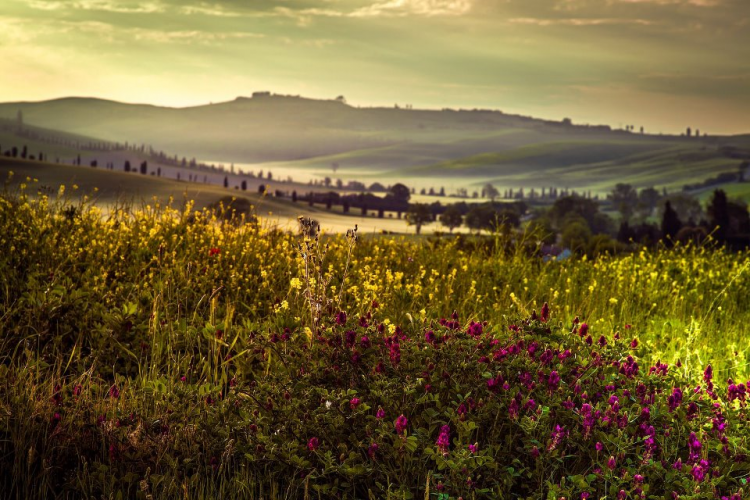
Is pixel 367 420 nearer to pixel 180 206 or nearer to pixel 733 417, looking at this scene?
pixel 733 417

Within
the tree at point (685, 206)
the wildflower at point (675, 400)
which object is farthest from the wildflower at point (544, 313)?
the tree at point (685, 206)

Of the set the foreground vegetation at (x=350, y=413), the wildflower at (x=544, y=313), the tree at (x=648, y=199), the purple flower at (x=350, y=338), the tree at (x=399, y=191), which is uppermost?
the tree at (x=648, y=199)

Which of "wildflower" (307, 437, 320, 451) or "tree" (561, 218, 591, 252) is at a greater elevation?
"tree" (561, 218, 591, 252)

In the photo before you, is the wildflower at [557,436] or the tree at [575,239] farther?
the tree at [575,239]

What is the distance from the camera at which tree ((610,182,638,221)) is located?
401 feet

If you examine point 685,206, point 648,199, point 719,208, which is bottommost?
point 719,208

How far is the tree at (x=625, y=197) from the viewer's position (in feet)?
401

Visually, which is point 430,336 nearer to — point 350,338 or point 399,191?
point 350,338

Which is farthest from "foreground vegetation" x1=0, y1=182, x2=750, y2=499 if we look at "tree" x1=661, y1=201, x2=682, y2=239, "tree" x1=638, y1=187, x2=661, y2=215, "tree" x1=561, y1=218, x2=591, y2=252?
"tree" x1=638, y1=187, x2=661, y2=215

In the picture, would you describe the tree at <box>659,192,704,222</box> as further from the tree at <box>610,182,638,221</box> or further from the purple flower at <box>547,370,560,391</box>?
the purple flower at <box>547,370,560,391</box>

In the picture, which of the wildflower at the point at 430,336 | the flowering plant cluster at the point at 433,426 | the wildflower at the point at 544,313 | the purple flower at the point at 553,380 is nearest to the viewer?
the flowering plant cluster at the point at 433,426

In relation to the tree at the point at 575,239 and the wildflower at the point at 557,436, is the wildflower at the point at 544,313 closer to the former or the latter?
the wildflower at the point at 557,436

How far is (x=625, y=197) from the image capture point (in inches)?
5089

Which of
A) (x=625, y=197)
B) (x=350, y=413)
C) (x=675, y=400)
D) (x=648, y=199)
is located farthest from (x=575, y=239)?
(x=648, y=199)
